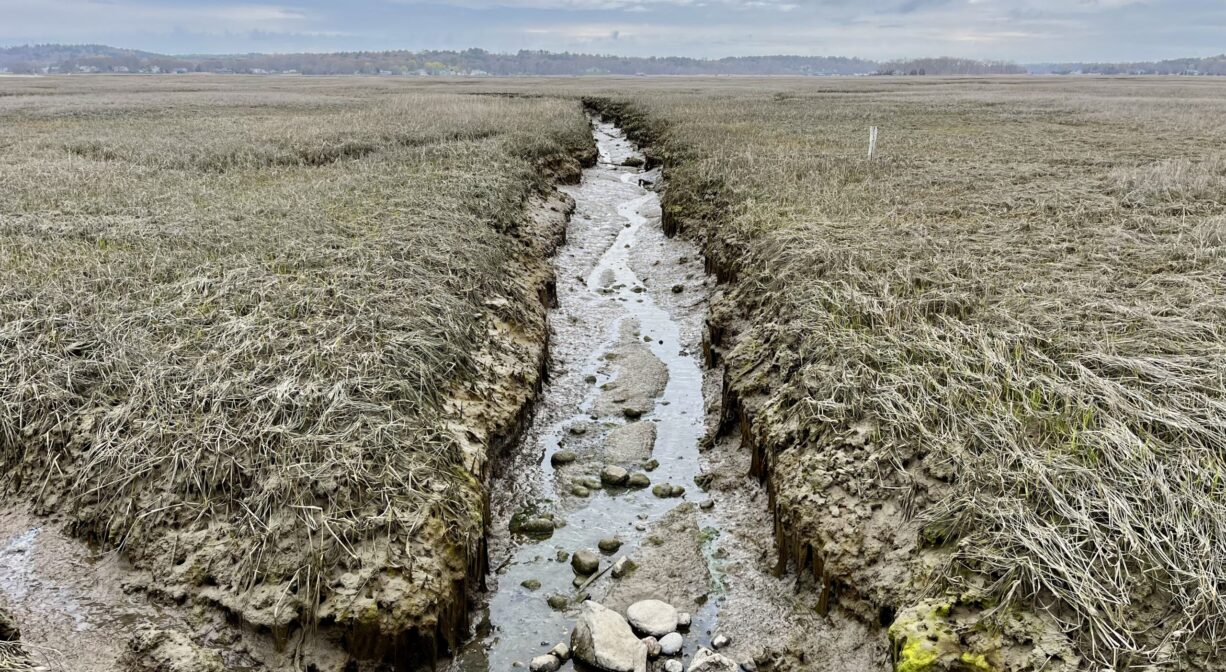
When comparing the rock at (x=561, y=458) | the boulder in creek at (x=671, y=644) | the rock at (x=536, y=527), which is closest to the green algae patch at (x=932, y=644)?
the boulder in creek at (x=671, y=644)

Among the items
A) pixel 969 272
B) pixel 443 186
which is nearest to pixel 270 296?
pixel 443 186

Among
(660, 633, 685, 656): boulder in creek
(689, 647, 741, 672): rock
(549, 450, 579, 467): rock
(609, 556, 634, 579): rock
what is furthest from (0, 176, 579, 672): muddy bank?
(549, 450, 579, 467): rock

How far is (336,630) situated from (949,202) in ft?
44.8

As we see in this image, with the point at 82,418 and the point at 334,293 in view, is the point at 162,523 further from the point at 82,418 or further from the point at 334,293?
the point at 334,293

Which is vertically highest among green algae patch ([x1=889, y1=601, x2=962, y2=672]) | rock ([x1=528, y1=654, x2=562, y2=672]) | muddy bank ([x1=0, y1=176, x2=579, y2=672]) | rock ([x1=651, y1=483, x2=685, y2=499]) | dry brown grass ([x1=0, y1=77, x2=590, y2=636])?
dry brown grass ([x1=0, y1=77, x2=590, y2=636])

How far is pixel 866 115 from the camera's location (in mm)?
36531

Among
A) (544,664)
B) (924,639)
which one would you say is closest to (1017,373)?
(924,639)

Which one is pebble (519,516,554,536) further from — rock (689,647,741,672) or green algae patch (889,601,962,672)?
green algae patch (889,601,962,672)

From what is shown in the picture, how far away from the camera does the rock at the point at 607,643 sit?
5.07m

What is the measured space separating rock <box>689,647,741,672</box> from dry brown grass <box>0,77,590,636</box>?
1.89m

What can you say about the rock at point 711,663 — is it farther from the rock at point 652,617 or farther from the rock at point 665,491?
the rock at point 665,491

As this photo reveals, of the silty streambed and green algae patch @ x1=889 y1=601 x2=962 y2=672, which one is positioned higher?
green algae patch @ x1=889 y1=601 x2=962 y2=672

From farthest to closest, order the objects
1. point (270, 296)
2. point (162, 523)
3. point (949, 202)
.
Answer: point (949, 202), point (270, 296), point (162, 523)

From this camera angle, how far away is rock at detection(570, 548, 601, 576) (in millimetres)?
6266
